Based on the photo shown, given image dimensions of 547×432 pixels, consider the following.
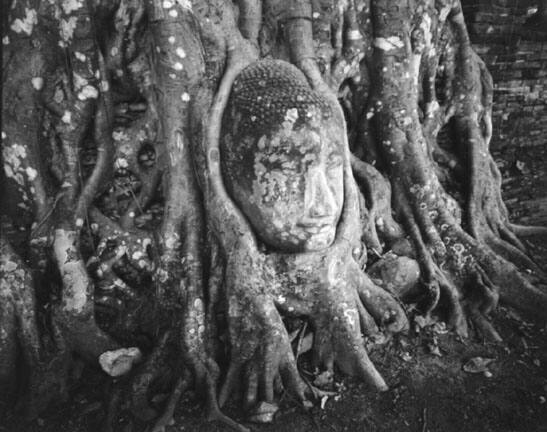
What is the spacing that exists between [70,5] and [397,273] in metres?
2.63

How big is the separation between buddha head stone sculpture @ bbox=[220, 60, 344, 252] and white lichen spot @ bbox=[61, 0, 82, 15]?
3.36 feet

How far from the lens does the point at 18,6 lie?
7.98 ft

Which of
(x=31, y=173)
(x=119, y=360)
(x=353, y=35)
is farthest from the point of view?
(x=353, y=35)

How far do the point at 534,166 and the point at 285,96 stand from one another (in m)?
3.58

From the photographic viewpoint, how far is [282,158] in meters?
2.37

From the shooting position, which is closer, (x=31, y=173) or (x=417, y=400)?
(x=417, y=400)

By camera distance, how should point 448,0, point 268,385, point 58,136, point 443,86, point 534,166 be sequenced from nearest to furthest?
1. point 268,385
2. point 58,136
3. point 448,0
4. point 443,86
5. point 534,166

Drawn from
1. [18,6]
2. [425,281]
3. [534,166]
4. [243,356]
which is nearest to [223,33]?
[18,6]

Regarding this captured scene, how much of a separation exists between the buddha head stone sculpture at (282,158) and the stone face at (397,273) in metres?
0.66

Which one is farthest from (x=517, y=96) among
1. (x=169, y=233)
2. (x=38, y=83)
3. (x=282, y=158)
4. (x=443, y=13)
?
(x=38, y=83)

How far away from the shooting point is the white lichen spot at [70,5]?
8.14 feet

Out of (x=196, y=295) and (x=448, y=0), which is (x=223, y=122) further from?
(x=448, y=0)

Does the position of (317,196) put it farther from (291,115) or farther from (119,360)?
(119,360)

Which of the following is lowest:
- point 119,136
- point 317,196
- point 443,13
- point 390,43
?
point 317,196
